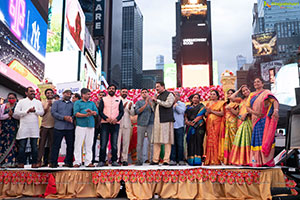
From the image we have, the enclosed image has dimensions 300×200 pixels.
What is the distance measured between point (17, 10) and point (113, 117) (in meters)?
8.71

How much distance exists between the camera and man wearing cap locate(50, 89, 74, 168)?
506 centimetres

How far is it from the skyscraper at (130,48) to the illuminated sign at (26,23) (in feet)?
323

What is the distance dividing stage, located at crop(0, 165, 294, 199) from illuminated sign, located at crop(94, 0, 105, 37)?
25.5 m

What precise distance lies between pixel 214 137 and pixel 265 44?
3759 cm

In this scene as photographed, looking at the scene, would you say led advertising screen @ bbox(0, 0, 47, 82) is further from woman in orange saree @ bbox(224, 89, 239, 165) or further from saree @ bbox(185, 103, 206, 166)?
woman in orange saree @ bbox(224, 89, 239, 165)

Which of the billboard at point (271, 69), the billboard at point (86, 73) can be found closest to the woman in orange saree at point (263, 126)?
the billboard at point (86, 73)

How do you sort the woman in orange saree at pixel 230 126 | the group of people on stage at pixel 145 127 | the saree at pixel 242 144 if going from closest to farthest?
the saree at pixel 242 144
the group of people on stage at pixel 145 127
the woman in orange saree at pixel 230 126

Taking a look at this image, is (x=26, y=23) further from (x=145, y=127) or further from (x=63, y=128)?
(x=145, y=127)

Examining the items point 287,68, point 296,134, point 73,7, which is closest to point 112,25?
point 73,7

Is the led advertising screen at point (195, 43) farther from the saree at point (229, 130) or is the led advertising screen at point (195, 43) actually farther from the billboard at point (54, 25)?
the saree at point (229, 130)

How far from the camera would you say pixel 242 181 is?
4.50m

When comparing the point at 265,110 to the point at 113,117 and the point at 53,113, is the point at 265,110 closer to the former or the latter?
the point at 113,117

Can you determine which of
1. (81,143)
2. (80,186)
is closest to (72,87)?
(81,143)

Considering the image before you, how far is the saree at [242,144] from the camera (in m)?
4.92
